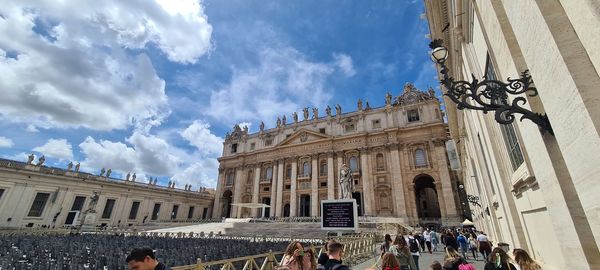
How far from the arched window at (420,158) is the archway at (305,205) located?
1556cm

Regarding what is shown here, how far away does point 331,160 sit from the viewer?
36031 mm

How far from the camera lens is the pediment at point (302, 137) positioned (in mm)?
38562

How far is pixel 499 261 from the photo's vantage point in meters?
3.58

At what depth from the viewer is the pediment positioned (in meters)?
38.6

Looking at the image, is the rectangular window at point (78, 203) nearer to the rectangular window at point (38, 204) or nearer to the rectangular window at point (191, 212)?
the rectangular window at point (38, 204)

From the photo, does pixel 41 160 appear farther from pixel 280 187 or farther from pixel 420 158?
pixel 420 158

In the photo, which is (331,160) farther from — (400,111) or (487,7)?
(487,7)

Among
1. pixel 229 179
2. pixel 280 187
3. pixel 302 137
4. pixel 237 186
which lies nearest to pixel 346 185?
pixel 280 187

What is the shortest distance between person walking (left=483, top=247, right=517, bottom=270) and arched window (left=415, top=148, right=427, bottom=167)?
30226mm

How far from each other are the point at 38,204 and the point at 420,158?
4569cm

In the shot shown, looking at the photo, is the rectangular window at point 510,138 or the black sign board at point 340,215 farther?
the black sign board at point 340,215

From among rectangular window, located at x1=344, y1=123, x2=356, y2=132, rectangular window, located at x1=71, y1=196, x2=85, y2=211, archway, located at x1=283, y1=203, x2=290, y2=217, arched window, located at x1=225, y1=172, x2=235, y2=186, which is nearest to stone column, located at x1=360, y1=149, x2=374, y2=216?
rectangular window, located at x1=344, y1=123, x2=356, y2=132

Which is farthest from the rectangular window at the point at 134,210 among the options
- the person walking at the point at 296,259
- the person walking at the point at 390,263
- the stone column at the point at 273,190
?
the person walking at the point at 390,263

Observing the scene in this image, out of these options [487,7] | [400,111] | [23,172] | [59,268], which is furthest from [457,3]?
[23,172]
